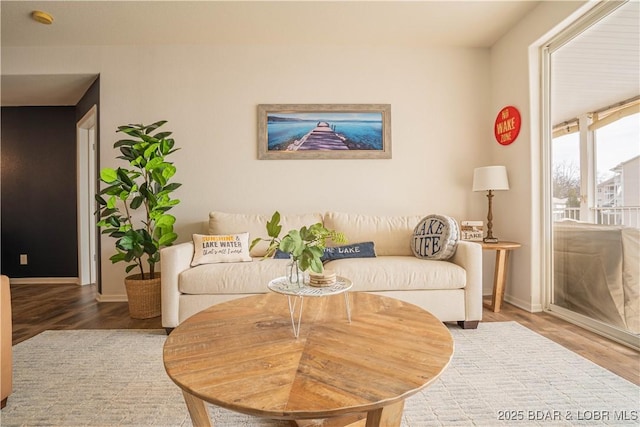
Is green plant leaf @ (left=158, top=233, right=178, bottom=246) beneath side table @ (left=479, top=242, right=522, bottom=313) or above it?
above

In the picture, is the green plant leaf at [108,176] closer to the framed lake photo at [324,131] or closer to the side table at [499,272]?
the framed lake photo at [324,131]

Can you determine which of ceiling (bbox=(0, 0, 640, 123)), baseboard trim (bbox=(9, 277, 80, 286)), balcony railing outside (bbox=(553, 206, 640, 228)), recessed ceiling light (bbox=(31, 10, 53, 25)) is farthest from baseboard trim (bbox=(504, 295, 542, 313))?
baseboard trim (bbox=(9, 277, 80, 286))

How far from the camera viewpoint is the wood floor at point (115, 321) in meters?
1.89

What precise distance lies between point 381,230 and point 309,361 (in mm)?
2062

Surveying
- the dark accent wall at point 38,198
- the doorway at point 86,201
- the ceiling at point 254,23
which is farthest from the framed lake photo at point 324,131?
the dark accent wall at point 38,198

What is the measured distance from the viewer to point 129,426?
4.30 ft

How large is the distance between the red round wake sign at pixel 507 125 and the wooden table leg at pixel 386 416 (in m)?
2.95

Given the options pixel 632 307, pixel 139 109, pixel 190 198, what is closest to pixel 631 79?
pixel 632 307

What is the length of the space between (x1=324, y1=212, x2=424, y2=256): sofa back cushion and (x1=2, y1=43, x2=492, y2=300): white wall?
365mm

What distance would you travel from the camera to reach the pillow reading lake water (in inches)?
101

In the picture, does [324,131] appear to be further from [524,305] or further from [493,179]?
[524,305]

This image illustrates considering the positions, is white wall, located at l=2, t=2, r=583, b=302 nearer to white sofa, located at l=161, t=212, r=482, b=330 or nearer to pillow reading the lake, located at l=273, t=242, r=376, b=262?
pillow reading the lake, located at l=273, t=242, r=376, b=262

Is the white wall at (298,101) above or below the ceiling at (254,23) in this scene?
below

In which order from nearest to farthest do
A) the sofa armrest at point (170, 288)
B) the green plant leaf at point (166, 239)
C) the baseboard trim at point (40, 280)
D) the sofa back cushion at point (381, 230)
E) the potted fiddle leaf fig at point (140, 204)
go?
A: 1. the sofa armrest at point (170, 288)
2. the potted fiddle leaf fig at point (140, 204)
3. the green plant leaf at point (166, 239)
4. the sofa back cushion at point (381, 230)
5. the baseboard trim at point (40, 280)
